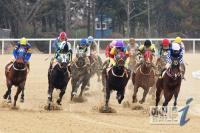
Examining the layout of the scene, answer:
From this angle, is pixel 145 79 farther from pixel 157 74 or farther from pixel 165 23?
pixel 165 23

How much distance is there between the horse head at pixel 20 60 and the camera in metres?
16.5

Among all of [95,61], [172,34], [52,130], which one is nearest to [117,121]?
[52,130]

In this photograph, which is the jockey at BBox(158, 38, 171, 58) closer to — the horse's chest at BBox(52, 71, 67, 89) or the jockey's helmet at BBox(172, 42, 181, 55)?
the jockey's helmet at BBox(172, 42, 181, 55)

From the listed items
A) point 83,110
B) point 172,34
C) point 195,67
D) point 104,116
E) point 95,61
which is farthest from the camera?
point 172,34

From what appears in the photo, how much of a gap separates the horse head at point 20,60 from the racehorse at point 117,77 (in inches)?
93.8

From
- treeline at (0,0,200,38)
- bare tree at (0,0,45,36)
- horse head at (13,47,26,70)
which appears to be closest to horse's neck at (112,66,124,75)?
horse head at (13,47,26,70)

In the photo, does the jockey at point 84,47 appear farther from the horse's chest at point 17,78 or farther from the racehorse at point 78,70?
the horse's chest at point 17,78

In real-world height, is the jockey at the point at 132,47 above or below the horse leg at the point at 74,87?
above

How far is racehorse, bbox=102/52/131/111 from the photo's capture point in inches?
623

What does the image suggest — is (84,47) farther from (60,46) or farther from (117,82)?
(117,82)

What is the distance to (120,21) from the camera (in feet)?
195

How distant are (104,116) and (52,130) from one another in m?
3.16

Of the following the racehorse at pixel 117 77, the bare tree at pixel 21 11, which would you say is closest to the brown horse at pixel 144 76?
the racehorse at pixel 117 77

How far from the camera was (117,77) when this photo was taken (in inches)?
638
